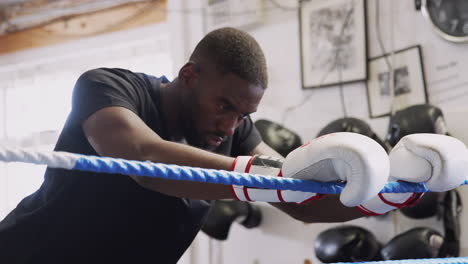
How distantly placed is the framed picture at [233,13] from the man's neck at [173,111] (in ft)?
5.53

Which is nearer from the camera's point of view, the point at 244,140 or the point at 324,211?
the point at 324,211

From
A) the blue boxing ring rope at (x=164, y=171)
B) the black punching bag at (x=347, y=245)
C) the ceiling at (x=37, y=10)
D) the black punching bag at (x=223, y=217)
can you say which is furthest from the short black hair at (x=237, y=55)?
the ceiling at (x=37, y=10)

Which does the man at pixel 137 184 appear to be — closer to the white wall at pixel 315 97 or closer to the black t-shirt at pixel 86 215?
the black t-shirt at pixel 86 215

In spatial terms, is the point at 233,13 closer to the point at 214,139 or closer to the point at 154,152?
the point at 214,139

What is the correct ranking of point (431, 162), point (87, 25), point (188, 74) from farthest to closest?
point (87, 25) → point (188, 74) → point (431, 162)

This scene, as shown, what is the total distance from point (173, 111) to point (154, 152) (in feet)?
1.37

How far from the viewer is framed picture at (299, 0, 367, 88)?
2588mm

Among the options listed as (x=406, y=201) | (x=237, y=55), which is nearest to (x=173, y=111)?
(x=237, y=55)

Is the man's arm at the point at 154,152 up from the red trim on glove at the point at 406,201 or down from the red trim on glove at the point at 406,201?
up

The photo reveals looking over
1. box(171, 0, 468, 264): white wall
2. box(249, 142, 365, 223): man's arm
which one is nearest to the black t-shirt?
box(249, 142, 365, 223): man's arm

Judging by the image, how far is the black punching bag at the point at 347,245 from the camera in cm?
221

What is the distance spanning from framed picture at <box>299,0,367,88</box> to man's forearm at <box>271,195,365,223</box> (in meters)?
1.41

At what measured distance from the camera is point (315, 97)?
2727 mm

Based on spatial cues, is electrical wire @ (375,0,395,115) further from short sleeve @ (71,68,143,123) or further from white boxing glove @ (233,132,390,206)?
white boxing glove @ (233,132,390,206)
